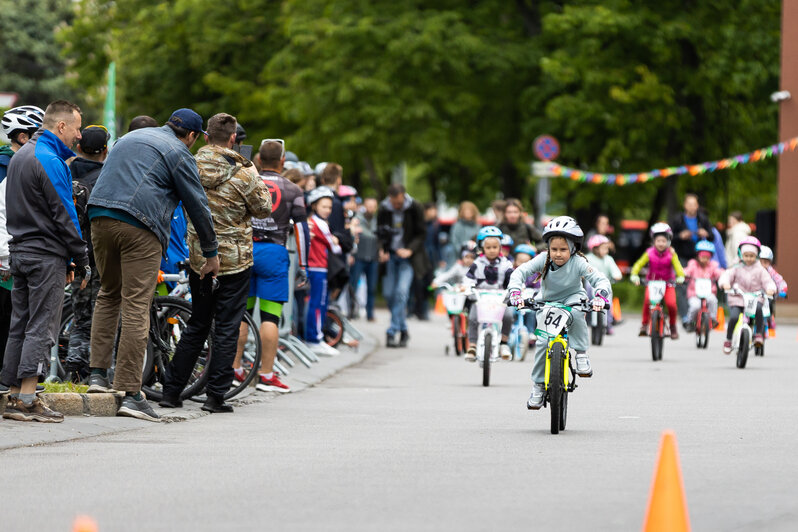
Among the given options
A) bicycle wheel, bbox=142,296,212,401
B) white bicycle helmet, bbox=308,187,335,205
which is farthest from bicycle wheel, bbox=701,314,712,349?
bicycle wheel, bbox=142,296,212,401

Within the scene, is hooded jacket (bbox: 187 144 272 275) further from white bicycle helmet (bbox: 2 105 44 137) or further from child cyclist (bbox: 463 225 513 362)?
child cyclist (bbox: 463 225 513 362)

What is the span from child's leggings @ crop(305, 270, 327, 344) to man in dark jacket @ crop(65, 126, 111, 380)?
5156 mm

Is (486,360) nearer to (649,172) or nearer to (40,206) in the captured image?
(40,206)

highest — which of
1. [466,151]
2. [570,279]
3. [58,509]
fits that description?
[466,151]

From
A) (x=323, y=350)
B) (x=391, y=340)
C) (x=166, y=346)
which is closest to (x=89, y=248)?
(x=166, y=346)

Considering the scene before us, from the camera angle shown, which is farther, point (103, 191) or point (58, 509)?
point (103, 191)

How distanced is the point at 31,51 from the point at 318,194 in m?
44.2

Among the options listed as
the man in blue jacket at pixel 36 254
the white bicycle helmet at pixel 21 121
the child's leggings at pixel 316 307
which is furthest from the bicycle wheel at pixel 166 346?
the child's leggings at pixel 316 307

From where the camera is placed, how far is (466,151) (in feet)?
122

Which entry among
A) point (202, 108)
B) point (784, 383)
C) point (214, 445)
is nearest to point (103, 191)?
point (214, 445)

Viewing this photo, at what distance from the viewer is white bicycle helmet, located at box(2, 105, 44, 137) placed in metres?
11.1

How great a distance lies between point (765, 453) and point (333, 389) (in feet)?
17.9

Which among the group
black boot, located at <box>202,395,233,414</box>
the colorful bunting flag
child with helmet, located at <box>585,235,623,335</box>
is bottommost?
black boot, located at <box>202,395,233,414</box>

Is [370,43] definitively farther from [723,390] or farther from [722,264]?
[723,390]
